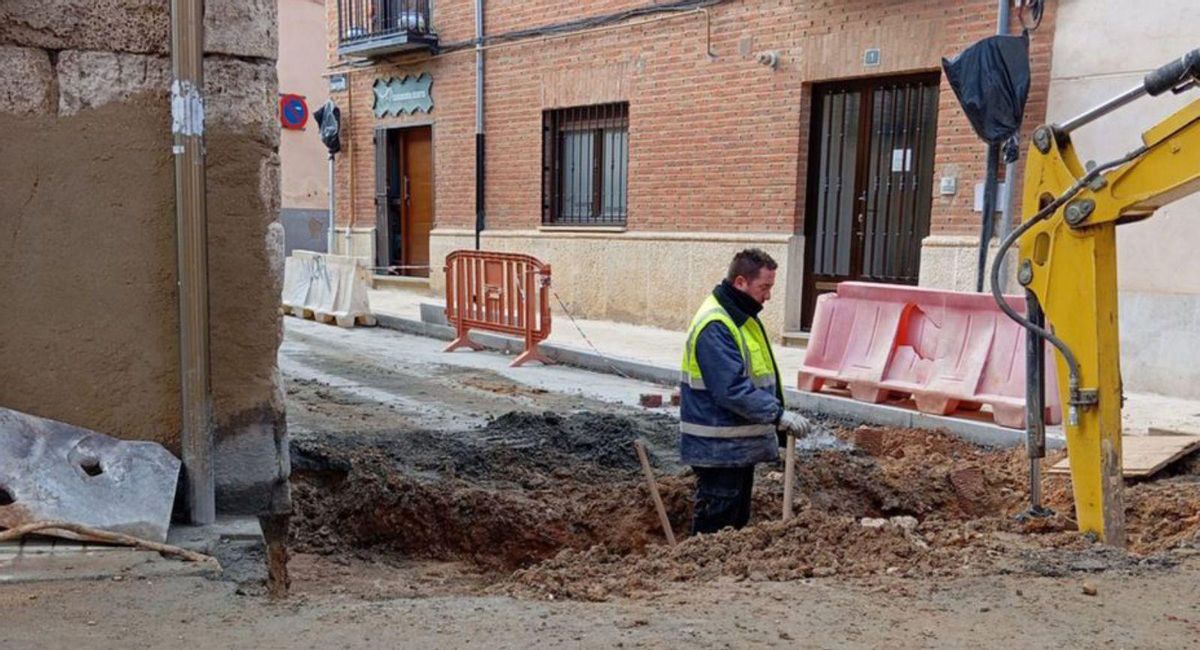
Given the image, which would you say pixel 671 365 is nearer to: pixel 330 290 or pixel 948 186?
pixel 948 186

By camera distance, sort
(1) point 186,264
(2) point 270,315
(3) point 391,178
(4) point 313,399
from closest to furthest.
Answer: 1. (1) point 186,264
2. (2) point 270,315
3. (4) point 313,399
4. (3) point 391,178

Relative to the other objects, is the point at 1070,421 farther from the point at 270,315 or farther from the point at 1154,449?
the point at 270,315

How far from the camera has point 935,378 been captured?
25.7ft

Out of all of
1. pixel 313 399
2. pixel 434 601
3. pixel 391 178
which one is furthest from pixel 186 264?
pixel 391 178

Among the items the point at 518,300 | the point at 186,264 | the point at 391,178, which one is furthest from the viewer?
the point at 391,178

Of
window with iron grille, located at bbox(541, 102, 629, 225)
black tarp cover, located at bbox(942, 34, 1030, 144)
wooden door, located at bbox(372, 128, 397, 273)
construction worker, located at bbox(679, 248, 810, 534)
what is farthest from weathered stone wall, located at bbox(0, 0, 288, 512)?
wooden door, located at bbox(372, 128, 397, 273)

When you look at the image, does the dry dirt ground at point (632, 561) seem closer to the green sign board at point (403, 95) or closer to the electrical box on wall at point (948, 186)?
the electrical box on wall at point (948, 186)

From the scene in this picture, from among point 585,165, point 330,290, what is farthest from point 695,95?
point 330,290

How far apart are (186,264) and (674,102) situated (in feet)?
30.3

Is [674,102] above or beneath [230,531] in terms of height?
above

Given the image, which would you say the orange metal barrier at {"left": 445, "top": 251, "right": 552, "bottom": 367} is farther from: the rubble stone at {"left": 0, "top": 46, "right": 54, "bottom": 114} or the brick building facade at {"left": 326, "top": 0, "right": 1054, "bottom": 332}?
the rubble stone at {"left": 0, "top": 46, "right": 54, "bottom": 114}

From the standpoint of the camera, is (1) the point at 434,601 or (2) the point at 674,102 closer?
(1) the point at 434,601

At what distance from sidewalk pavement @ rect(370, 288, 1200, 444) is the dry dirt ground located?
526mm

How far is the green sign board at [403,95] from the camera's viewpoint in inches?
645
